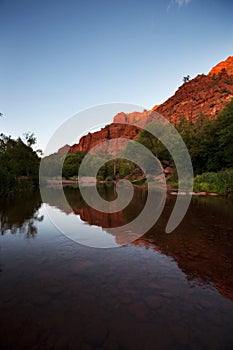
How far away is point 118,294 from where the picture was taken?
486 centimetres

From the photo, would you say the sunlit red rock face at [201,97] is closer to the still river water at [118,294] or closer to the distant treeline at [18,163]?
the distant treeline at [18,163]

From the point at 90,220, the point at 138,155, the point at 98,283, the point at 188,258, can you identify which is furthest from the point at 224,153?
the point at 98,283

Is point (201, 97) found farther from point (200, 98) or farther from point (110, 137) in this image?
point (110, 137)

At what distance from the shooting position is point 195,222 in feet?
38.3

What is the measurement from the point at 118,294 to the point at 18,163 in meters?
40.6

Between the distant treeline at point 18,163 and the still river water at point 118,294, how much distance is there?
2505 centimetres

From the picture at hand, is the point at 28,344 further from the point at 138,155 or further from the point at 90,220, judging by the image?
the point at 138,155

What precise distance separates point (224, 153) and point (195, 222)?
82.4 feet

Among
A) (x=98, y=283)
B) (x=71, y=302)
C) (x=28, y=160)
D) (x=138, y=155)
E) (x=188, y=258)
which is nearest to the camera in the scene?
(x=71, y=302)

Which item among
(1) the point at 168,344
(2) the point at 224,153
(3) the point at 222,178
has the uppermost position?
(2) the point at 224,153

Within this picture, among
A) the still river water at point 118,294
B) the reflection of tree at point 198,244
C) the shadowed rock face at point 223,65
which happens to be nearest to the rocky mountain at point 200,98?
the shadowed rock face at point 223,65

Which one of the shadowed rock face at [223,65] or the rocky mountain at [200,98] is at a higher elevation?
the shadowed rock face at [223,65]

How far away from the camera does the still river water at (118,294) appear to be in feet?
11.6

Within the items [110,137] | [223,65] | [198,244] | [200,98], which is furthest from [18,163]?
[223,65]
